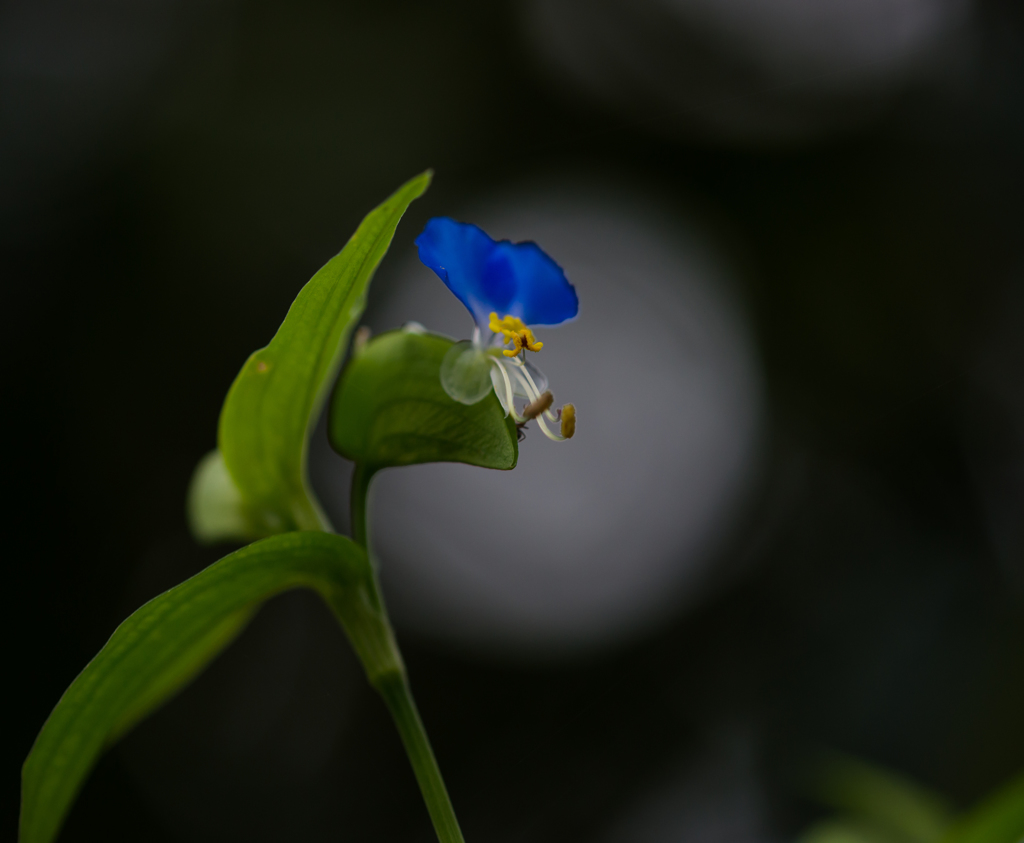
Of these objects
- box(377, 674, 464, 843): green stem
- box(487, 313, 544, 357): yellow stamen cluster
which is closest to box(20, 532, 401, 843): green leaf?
box(377, 674, 464, 843): green stem

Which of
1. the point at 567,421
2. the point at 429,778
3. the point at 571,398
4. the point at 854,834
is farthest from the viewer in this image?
the point at 571,398

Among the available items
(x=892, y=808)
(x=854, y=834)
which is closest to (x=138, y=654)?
(x=854, y=834)

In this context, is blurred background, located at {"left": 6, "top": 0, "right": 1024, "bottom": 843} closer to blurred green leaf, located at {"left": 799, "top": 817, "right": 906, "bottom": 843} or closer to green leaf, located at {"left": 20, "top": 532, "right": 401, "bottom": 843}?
blurred green leaf, located at {"left": 799, "top": 817, "right": 906, "bottom": 843}

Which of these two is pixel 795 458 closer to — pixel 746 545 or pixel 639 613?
pixel 746 545

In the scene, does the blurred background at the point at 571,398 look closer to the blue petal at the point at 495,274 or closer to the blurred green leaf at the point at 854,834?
the blurred green leaf at the point at 854,834

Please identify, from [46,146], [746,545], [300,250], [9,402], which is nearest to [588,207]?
[300,250]

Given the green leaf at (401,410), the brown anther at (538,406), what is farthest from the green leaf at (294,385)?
the brown anther at (538,406)

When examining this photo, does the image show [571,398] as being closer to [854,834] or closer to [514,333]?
[854,834]

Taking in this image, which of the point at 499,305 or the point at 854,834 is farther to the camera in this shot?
the point at 854,834
